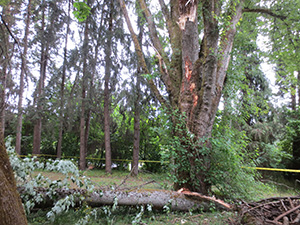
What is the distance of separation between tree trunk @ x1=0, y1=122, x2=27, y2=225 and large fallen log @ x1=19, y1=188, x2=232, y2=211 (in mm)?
1698

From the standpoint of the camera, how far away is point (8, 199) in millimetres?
1353

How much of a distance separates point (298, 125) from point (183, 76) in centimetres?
727

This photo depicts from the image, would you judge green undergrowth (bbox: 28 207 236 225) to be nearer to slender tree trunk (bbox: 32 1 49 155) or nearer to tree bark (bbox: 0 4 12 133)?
tree bark (bbox: 0 4 12 133)

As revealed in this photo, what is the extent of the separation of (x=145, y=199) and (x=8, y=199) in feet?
8.50

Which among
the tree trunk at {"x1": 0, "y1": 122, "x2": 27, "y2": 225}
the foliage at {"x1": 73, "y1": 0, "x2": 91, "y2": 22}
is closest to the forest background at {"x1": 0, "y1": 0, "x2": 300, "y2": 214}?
the foliage at {"x1": 73, "y1": 0, "x2": 91, "y2": 22}

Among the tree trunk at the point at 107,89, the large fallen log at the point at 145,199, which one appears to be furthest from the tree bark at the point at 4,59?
the tree trunk at the point at 107,89

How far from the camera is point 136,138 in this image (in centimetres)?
1072

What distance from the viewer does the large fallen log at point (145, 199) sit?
10.3 ft

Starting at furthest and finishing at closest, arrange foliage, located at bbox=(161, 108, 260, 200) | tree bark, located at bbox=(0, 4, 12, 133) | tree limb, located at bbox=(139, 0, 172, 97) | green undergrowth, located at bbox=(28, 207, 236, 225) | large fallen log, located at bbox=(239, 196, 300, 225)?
tree limb, located at bbox=(139, 0, 172, 97), foliage, located at bbox=(161, 108, 260, 200), green undergrowth, located at bbox=(28, 207, 236, 225), tree bark, located at bbox=(0, 4, 12, 133), large fallen log, located at bbox=(239, 196, 300, 225)

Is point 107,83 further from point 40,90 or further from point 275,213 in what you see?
point 275,213

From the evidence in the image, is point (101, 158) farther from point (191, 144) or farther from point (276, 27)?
point (276, 27)

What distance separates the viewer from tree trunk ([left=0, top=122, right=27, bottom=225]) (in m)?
1.32

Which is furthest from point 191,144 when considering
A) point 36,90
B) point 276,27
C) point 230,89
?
point 36,90

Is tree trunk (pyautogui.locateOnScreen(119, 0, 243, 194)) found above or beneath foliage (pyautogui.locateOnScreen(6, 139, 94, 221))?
above
